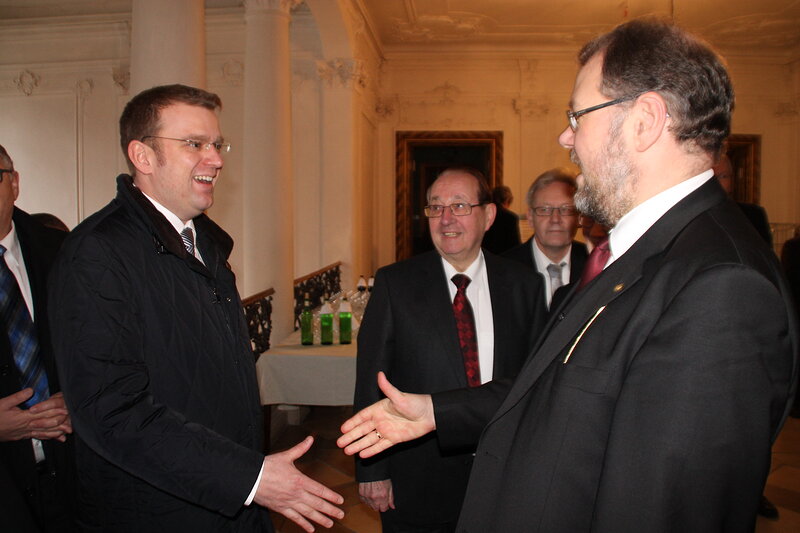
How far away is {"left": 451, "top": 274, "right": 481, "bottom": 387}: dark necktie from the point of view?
2059 mm

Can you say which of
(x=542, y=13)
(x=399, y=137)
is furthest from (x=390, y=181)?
(x=542, y=13)

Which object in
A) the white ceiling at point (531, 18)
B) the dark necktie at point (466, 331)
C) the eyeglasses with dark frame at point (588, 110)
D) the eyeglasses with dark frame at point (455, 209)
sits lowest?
the dark necktie at point (466, 331)

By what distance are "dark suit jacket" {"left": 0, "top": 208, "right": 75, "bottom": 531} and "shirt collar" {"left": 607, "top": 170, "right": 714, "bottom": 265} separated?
1728 millimetres

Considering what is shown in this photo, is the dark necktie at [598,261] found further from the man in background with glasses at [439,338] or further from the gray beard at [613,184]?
the man in background with glasses at [439,338]

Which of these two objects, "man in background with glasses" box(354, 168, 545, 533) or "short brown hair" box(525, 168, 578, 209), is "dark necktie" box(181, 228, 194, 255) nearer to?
"man in background with glasses" box(354, 168, 545, 533)

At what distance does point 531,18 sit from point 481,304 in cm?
800

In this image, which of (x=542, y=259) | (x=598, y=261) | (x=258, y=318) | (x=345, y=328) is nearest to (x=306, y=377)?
(x=345, y=328)

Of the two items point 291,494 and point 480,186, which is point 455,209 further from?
point 291,494

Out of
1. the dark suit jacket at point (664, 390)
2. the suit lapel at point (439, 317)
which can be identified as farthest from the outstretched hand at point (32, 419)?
the dark suit jacket at point (664, 390)

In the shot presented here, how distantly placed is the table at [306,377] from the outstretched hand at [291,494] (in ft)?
7.11

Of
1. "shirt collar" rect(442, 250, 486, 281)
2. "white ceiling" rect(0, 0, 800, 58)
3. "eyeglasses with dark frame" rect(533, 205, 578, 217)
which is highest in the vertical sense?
"white ceiling" rect(0, 0, 800, 58)

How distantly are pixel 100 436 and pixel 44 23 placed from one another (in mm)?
9730

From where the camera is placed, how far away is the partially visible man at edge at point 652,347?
82 centimetres

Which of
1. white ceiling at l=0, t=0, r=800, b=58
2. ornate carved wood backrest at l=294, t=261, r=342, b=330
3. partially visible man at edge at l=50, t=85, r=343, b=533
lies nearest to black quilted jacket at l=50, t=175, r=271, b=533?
partially visible man at edge at l=50, t=85, r=343, b=533
